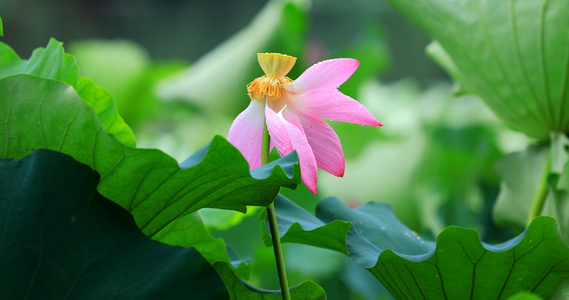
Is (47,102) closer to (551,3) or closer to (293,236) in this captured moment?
(293,236)

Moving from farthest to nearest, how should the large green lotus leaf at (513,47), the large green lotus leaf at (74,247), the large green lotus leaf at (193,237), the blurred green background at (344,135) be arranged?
1. the blurred green background at (344,135)
2. the large green lotus leaf at (513,47)
3. the large green lotus leaf at (193,237)
4. the large green lotus leaf at (74,247)

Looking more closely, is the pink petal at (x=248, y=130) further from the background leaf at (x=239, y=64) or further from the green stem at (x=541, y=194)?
the background leaf at (x=239, y=64)

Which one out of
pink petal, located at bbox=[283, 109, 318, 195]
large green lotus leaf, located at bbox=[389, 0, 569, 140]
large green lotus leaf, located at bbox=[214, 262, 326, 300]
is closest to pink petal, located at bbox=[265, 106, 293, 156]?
pink petal, located at bbox=[283, 109, 318, 195]

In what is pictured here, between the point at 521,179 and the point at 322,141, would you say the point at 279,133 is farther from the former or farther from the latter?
the point at 521,179

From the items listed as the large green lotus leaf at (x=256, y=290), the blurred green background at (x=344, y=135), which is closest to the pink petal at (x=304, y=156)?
the large green lotus leaf at (x=256, y=290)

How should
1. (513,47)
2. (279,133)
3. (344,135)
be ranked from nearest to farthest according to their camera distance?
(279,133) → (513,47) → (344,135)

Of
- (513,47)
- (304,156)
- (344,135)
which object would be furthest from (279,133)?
(344,135)

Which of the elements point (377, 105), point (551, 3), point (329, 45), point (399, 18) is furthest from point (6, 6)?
point (551, 3)
